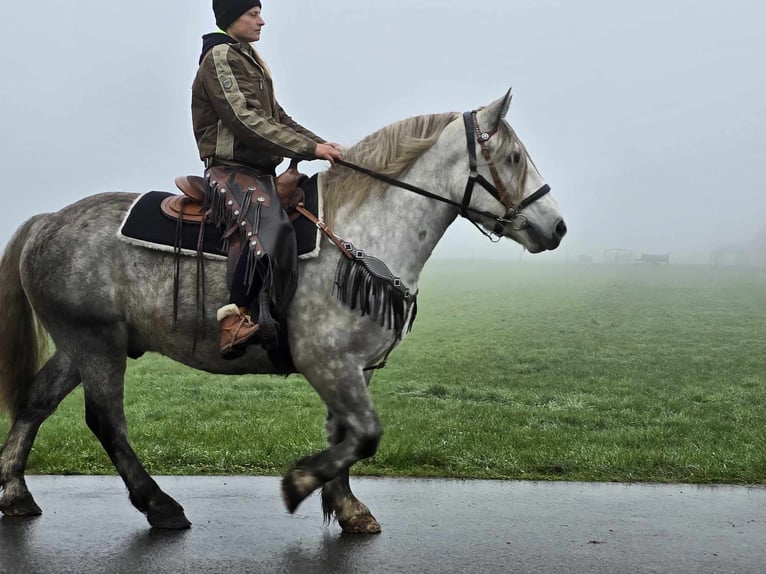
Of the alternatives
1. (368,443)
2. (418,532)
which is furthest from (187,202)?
(418,532)

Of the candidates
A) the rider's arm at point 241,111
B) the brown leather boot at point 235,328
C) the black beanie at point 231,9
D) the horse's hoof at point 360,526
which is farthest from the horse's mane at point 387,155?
the horse's hoof at point 360,526

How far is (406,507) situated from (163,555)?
184 cm

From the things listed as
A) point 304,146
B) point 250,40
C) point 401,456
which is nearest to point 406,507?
point 401,456

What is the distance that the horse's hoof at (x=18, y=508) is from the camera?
20.9ft

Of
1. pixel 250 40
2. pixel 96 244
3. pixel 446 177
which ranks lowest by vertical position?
pixel 96 244

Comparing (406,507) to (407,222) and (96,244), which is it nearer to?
(407,222)

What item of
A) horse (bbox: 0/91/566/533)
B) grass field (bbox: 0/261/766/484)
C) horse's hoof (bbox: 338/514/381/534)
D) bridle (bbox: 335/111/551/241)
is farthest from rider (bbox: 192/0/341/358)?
grass field (bbox: 0/261/766/484)

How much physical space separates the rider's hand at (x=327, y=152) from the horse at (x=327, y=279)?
13 cm

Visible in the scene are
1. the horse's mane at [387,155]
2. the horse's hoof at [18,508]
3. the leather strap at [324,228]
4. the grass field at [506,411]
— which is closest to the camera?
the leather strap at [324,228]

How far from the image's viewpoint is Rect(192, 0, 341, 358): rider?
5.54 metres

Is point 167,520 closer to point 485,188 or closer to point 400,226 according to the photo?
point 400,226

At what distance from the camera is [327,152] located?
580 cm

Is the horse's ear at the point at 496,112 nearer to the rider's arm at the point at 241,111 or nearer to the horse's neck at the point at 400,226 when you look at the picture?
the horse's neck at the point at 400,226

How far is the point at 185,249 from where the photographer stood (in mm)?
5867
